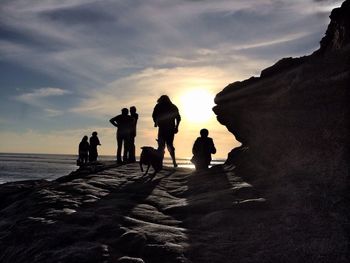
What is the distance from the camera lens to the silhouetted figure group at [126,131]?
1753 cm

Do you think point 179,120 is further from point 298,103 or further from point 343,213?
point 343,213

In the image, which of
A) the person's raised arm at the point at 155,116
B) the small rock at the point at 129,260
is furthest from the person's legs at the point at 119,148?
the small rock at the point at 129,260

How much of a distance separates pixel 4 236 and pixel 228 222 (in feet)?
12.0

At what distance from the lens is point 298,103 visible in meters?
7.95

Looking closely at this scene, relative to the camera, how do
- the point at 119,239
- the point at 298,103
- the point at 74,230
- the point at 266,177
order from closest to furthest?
1. the point at 119,239
2. the point at 74,230
3. the point at 298,103
4. the point at 266,177

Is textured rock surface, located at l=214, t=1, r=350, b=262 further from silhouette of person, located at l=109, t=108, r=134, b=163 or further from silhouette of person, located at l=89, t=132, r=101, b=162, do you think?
silhouette of person, located at l=89, t=132, r=101, b=162

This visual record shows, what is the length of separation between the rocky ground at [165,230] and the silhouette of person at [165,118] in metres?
5.79

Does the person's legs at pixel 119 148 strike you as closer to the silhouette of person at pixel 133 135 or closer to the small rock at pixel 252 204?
the silhouette of person at pixel 133 135

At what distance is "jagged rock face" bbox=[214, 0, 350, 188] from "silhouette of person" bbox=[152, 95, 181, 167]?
350cm

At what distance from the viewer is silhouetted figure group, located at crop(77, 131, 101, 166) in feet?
79.2

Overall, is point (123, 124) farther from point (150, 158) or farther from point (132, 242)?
point (132, 242)

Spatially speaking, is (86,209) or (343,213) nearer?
(343,213)

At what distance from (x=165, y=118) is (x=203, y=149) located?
1.95 meters

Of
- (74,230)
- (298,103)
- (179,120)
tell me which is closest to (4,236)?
(74,230)
